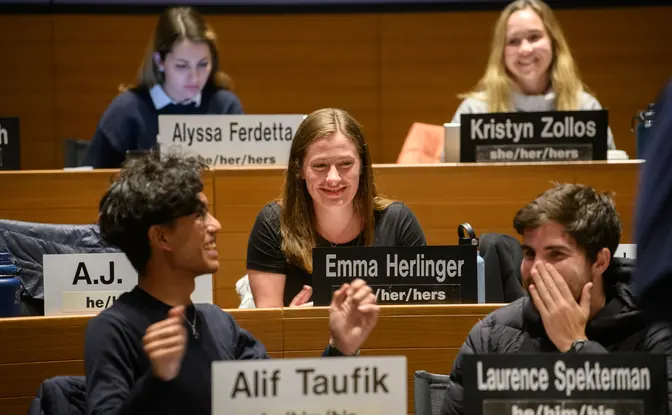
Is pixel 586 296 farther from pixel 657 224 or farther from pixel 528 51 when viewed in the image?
pixel 528 51

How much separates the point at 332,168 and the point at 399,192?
94 centimetres

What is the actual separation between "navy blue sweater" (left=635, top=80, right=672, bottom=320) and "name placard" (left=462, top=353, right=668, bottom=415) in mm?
587

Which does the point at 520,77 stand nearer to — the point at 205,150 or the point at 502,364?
the point at 205,150

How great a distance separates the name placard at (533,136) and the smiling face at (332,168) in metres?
0.94

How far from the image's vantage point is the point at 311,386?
7.81 ft

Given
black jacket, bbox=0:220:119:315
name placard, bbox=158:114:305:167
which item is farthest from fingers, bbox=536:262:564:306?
name placard, bbox=158:114:305:167

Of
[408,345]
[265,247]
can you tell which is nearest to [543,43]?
[265,247]

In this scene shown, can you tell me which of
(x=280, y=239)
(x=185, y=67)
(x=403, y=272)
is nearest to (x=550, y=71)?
(x=185, y=67)

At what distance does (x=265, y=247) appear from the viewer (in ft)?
12.9

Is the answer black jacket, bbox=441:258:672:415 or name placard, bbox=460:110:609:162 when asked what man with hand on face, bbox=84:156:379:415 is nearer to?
black jacket, bbox=441:258:672:415

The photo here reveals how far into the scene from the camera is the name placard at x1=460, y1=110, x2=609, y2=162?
469cm

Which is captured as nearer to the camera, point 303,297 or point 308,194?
point 303,297

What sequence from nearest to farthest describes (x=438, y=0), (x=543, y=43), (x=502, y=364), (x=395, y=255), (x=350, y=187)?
(x=502, y=364) → (x=395, y=255) → (x=350, y=187) → (x=543, y=43) → (x=438, y=0)

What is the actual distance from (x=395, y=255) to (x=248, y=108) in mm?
4768
